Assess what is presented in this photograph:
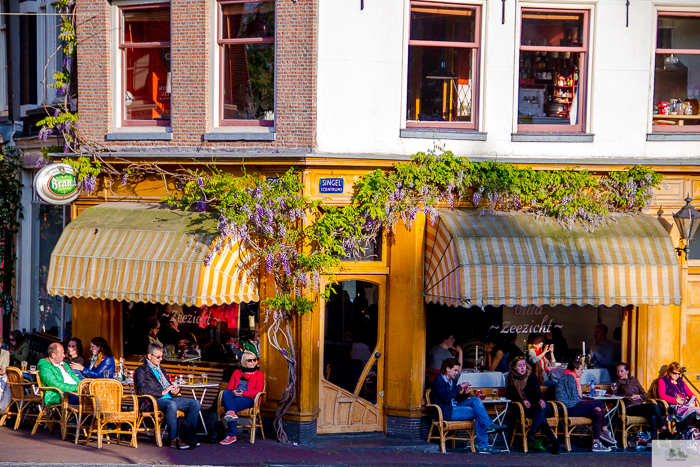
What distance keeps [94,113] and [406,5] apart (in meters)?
5.50

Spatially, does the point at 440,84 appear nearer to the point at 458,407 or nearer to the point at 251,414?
the point at 458,407

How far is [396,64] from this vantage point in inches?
467

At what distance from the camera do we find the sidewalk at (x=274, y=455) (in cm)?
1030

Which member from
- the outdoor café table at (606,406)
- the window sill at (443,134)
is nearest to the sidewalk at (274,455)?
the outdoor café table at (606,406)

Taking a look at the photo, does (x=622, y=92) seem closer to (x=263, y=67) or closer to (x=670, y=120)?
(x=670, y=120)

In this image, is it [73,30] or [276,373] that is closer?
[276,373]

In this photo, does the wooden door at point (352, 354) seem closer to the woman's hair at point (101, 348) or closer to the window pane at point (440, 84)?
the window pane at point (440, 84)

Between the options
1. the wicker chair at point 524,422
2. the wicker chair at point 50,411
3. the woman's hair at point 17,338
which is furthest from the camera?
the woman's hair at point 17,338

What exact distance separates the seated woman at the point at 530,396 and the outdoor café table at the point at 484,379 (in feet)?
1.15

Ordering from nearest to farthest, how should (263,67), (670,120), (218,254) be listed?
1. (218,254)
2. (263,67)
3. (670,120)

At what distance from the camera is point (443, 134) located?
1212 cm

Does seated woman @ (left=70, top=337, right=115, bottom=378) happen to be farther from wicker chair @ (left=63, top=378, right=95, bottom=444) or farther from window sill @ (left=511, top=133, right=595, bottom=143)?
window sill @ (left=511, top=133, right=595, bottom=143)

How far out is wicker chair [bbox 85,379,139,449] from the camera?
35.3 ft

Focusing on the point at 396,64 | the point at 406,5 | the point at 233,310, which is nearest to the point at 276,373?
the point at 233,310
